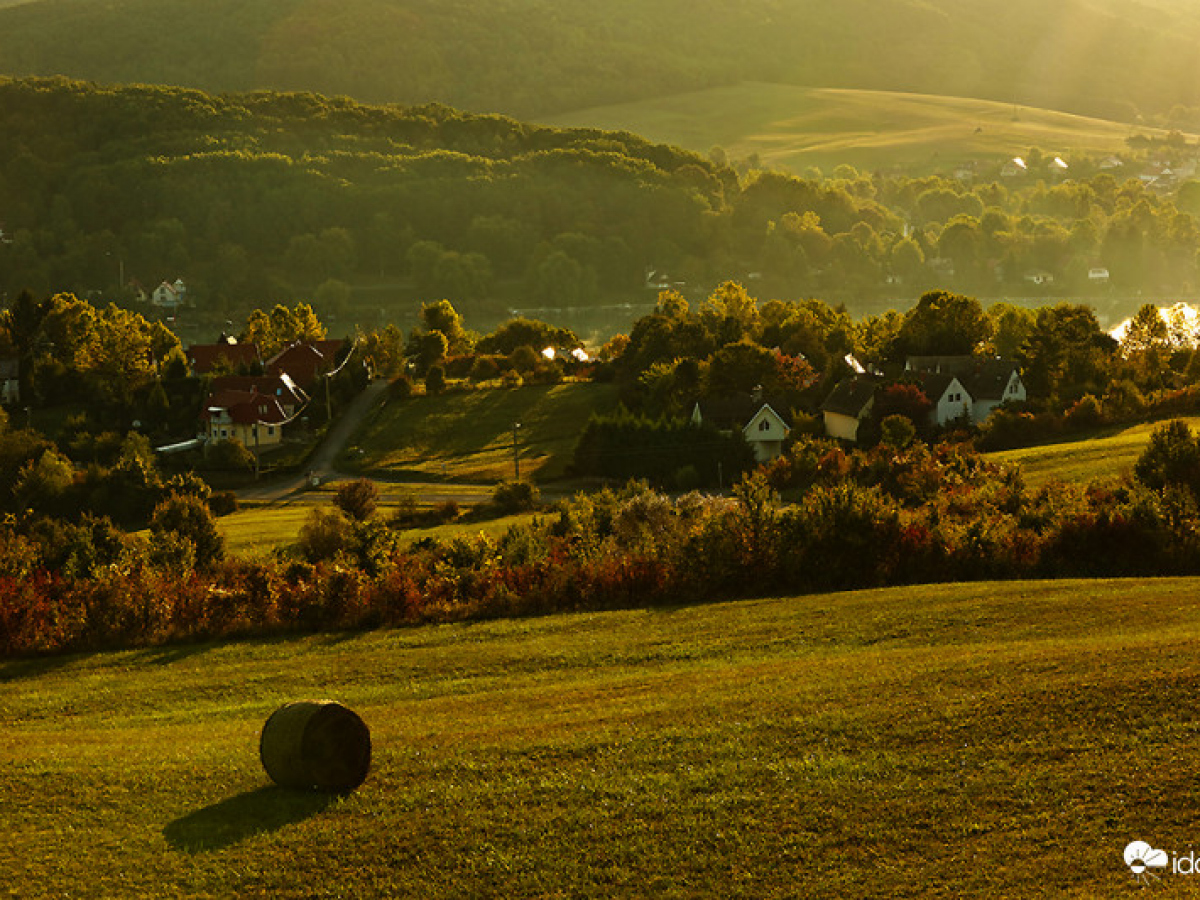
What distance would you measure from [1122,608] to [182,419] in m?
63.9

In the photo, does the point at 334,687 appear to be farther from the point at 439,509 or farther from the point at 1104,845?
the point at 439,509

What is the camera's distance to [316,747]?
13633mm

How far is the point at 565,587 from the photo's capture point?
2423 centimetres

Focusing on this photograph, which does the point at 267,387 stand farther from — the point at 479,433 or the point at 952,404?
the point at 952,404

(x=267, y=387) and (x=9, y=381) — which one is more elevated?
(x=9, y=381)

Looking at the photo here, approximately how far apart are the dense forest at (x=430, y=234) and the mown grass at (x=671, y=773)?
137949 mm

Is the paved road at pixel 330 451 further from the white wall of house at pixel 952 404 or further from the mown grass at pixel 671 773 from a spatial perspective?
the mown grass at pixel 671 773

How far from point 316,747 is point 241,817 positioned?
985mm

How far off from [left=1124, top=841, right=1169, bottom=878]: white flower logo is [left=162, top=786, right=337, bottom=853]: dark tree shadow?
7610 mm

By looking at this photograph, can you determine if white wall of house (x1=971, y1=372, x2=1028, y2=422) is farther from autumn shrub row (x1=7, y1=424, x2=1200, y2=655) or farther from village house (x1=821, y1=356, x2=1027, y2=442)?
autumn shrub row (x1=7, y1=424, x2=1200, y2=655)

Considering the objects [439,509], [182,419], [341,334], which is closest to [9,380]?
[182,419]

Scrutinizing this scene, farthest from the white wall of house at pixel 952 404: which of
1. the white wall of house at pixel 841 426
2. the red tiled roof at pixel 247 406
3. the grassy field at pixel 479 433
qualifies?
the red tiled roof at pixel 247 406

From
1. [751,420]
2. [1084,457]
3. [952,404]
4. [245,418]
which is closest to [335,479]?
[245,418]

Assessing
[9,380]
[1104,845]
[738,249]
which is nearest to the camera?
[1104,845]
